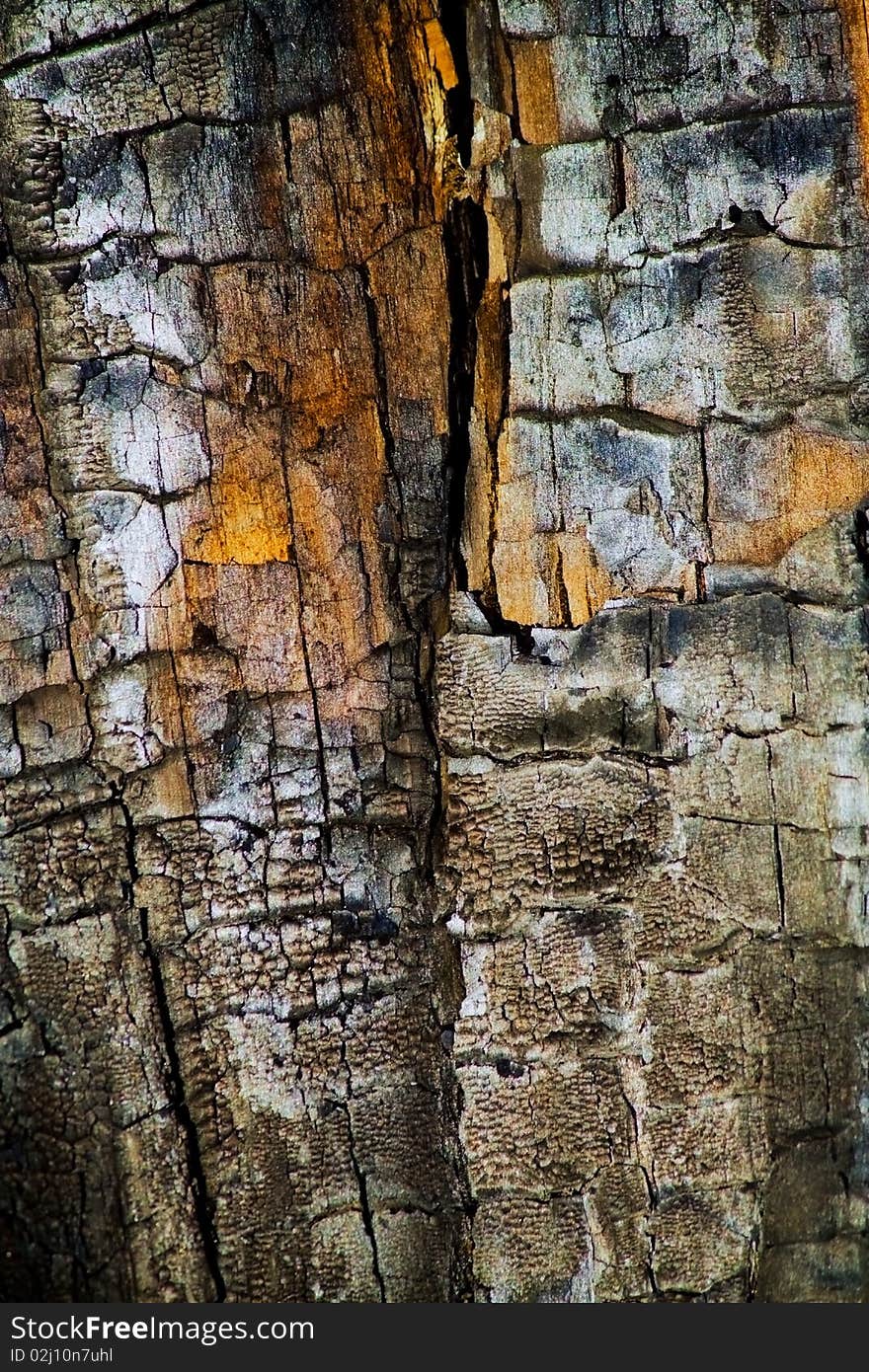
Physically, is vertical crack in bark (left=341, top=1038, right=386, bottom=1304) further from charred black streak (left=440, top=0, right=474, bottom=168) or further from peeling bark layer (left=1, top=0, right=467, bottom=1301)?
charred black streak (left=440, top=0, right=474, bottom=168)

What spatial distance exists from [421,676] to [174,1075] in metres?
0.72

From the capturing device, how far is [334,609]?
5.62ft

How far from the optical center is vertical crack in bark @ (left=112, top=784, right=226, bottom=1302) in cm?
172

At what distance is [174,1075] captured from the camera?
67.6 inches

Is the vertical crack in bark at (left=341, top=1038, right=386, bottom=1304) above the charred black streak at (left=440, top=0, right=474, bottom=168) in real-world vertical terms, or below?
below

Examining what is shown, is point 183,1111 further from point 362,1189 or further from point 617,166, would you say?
point 617,166

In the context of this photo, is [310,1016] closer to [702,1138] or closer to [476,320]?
[702,1138]

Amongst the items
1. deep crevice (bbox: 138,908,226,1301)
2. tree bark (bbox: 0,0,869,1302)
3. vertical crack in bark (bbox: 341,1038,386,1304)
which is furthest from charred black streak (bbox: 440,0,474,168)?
vertical crack in bark (bbox: 341,1038,386,1304)

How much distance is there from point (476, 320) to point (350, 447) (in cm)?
27

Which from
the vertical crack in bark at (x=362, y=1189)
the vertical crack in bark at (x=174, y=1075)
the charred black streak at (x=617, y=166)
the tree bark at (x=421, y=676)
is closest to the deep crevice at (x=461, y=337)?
the tree bark at (x=421, y=676)

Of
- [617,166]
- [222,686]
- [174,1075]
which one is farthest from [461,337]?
[174,1075]

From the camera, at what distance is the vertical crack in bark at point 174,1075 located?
172cm

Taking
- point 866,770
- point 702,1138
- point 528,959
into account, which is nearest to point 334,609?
point 528,959

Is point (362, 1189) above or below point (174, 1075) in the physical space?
below
